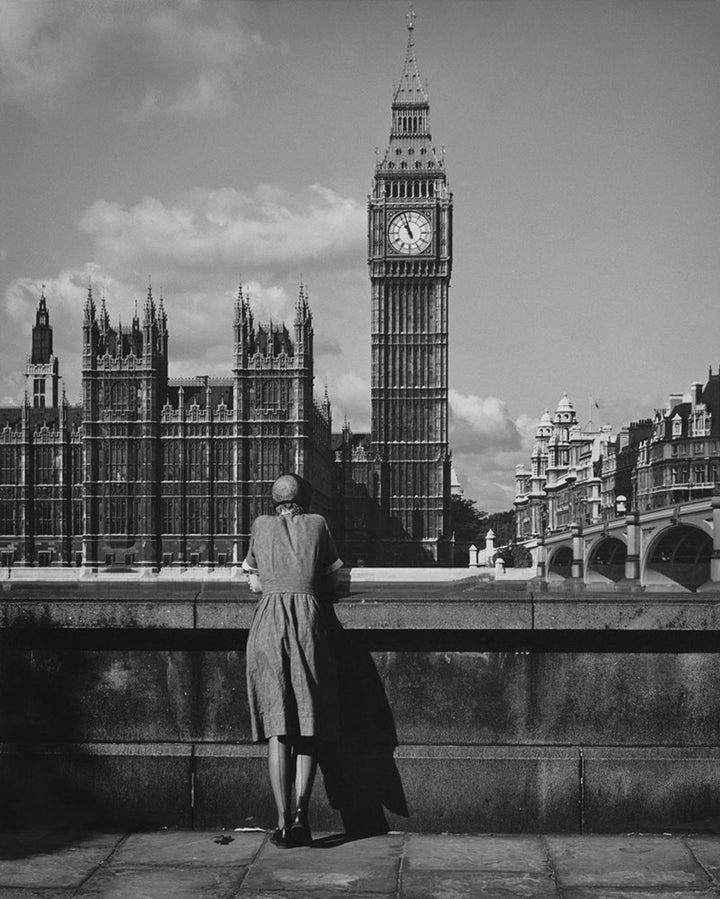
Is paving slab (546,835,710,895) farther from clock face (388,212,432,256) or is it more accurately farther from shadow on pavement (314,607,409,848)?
clock face (388,212,432,256)

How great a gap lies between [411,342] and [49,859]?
9838 cm

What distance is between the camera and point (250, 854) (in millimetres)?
5863

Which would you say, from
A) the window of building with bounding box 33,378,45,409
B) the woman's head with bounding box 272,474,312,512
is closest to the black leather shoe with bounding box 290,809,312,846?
the woman's head with bounding box 272,474,312,512

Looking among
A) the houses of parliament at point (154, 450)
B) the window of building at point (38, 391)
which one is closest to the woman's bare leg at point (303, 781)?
the houses of parliament at point (154, 450)

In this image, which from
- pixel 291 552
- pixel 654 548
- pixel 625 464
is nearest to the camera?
pixel 291 552

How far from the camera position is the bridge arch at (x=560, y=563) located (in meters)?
84.1

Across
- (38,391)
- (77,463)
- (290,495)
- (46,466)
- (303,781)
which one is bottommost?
(303,781)

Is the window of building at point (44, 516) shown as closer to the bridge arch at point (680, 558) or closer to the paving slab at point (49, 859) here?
the bridge arch at point (680, 558)

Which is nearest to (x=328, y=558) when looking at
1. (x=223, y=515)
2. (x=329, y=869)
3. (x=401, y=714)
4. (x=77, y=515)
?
(x=401, y=714)

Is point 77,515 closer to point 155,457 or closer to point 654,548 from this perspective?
point 155,457

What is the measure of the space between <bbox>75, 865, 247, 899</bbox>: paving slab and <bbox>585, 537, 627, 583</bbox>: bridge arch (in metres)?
65.2

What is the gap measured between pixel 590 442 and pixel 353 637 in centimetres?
10994

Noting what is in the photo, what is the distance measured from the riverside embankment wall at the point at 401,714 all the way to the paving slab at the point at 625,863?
8.1 inches

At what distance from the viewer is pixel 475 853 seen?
590cm
